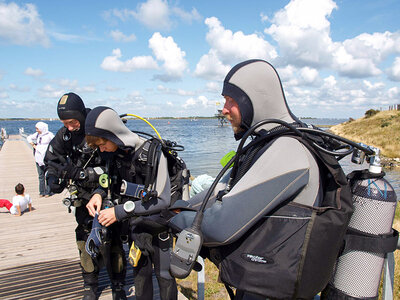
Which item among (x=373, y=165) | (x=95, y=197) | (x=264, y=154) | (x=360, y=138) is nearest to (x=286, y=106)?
(x=264, y=154)

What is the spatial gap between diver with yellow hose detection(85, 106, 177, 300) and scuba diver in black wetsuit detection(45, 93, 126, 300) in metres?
0.42

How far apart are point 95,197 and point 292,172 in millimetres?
2289

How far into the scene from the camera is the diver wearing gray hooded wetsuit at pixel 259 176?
1.35m

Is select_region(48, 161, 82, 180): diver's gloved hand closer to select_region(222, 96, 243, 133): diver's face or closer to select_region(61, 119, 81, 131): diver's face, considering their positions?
select_region(61, 119, 81, 131): diver's face

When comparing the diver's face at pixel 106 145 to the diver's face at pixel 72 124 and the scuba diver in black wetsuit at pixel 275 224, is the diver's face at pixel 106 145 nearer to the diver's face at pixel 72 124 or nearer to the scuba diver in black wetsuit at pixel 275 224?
the diver's face at pixel 72 124

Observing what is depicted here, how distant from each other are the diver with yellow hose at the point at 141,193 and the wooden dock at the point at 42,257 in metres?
0.87

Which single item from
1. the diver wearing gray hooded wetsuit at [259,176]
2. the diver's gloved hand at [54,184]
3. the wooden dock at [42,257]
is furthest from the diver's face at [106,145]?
the wooden dock at [42,257]

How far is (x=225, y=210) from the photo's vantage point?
54.4 inches

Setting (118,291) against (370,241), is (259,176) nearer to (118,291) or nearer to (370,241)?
(370,241)

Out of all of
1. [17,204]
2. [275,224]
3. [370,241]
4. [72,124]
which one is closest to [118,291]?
[72,124]

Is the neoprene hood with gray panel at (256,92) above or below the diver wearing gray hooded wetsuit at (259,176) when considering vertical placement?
above

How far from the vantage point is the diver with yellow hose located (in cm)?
269

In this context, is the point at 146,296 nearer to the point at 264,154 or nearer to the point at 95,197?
the point at 95,197

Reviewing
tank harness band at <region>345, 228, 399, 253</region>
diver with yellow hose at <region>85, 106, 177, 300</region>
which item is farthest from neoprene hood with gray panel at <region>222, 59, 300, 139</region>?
diver with yellow hose at <region>85, 106, 177, 300</region>
